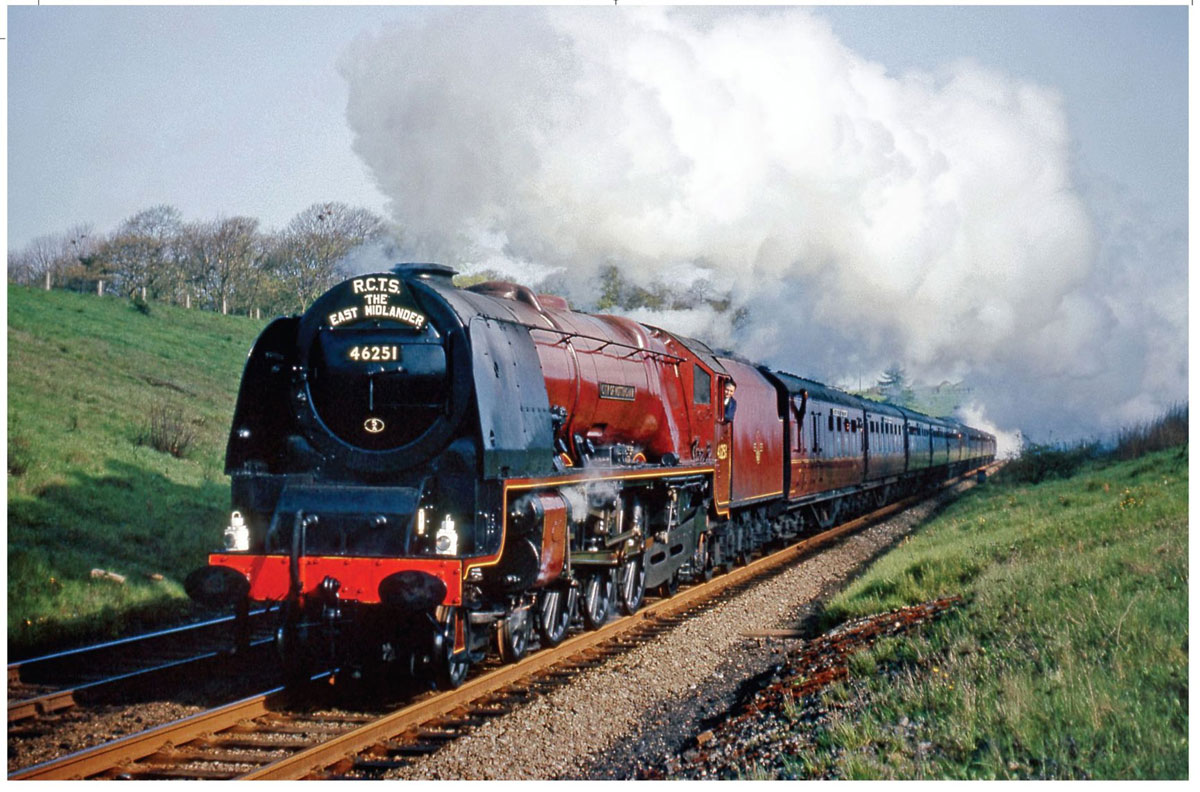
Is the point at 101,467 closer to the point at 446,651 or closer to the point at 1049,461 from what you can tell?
the point at 446,651


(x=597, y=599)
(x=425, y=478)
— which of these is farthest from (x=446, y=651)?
(x=597, y=599)

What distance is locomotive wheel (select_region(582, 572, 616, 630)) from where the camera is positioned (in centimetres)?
852

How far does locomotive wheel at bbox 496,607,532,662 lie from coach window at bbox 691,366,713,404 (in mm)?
3895

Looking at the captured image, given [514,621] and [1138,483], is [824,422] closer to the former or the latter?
[1138,483]

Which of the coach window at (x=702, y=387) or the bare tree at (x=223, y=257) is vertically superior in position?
the bare tree at (x=223, y=257)

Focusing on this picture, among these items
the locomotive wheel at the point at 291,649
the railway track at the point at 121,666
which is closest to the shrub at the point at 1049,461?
the railway track at the point at 121,666

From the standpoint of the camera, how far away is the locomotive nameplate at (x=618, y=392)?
846 centimetres

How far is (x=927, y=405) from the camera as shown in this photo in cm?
3522

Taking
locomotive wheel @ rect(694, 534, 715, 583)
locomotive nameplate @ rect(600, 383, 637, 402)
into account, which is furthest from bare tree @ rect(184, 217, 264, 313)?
locomotive wheel @ rect(694, 534, 715, 583)

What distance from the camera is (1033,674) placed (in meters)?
6.05

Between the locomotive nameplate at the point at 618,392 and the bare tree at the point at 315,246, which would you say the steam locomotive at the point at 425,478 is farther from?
the bare tree at the point at 315,246

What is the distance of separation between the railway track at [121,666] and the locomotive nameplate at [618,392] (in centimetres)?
314
